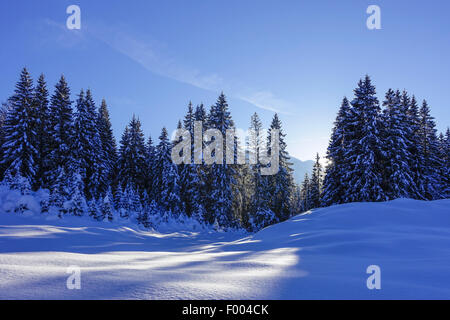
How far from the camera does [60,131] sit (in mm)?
25906

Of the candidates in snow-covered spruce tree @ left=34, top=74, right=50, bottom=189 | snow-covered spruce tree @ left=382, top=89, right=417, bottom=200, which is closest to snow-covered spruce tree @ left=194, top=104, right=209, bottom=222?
snow-covered spruce tree @ left=34, top=74, right=50, bottom=189

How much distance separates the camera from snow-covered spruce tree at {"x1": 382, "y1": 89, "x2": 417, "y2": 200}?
19.9 m

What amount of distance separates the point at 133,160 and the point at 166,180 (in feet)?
22.1

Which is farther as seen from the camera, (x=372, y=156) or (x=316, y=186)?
(x=316, y=186)

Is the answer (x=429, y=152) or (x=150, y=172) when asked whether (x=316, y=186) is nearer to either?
(x=429, y=152)

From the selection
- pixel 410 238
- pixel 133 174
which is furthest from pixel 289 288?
pixel 133 174

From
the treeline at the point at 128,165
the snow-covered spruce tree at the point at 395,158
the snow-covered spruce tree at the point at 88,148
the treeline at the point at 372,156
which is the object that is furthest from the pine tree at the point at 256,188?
the snow-covered spruce tree at the point at 88,148

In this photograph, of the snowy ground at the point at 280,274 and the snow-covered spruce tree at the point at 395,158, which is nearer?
the snowy ground at the point at 280,274

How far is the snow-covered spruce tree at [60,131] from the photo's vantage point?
24.9 metres

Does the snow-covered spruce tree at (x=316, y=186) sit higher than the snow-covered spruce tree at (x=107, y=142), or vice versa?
the snow-covered spruce tree at (x=107, y=142)

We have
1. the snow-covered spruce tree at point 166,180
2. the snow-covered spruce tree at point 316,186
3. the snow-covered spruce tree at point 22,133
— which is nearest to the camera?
the snow-covered spruce tree at point 22,133
